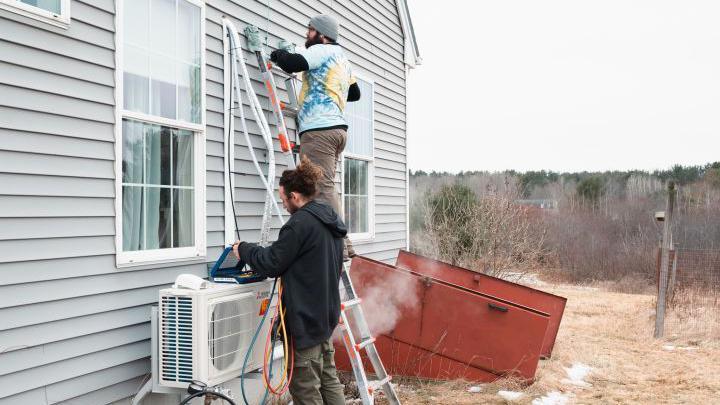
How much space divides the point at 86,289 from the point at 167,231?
2.67 feet

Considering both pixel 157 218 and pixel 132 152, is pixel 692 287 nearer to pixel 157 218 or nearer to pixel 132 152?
pixel 157 218

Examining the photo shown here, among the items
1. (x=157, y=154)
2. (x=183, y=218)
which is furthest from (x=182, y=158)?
(x=183, y=218)

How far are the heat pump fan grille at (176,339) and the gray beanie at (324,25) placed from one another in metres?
2.40

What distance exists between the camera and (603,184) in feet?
141

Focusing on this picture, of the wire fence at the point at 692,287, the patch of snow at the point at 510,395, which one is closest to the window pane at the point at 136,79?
the patch of snow at the point at 510,395

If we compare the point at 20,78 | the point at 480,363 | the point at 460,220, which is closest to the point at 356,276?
the point at 480,363

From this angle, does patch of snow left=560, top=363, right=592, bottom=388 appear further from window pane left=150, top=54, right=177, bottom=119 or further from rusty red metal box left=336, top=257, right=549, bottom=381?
window pane left=150, top=54, right=177, bottom=119

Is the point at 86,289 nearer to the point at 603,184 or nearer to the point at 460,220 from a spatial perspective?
the point at 460,220

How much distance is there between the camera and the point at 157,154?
410cm

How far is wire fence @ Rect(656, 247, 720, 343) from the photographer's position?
10.1 m

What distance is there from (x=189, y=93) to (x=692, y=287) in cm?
944

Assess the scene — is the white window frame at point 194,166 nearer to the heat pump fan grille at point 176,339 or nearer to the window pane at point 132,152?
the window pane at point 132,152

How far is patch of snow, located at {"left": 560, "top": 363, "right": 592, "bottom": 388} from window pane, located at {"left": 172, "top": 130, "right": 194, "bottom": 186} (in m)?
4.25

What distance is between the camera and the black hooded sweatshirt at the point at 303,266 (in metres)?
3.43
